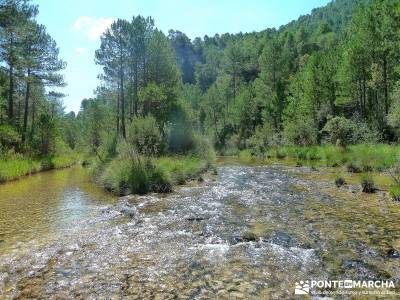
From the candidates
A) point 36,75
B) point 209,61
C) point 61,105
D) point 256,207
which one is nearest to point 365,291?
point 256,207

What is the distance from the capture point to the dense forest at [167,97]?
2553 cm

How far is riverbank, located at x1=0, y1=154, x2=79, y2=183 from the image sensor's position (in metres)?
22.9

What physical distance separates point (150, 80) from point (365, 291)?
35781mm

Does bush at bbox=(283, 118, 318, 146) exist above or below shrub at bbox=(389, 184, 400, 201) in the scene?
above

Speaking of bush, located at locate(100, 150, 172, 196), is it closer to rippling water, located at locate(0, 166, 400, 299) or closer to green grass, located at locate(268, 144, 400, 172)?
rippling water, located at locate(0, 166, 400, 299)

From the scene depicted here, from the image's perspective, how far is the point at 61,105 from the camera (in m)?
79.5

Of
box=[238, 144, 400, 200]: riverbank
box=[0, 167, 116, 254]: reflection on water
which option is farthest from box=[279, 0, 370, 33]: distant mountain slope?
box=[0, 167, 116, 254]: reflection on water

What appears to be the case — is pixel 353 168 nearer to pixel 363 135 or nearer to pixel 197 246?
pixel 363 135

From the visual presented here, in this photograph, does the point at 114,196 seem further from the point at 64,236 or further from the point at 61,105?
the point at 61,105

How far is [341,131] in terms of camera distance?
35.0 metres

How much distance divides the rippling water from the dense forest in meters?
5.63

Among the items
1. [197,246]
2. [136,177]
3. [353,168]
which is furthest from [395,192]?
[136,177]

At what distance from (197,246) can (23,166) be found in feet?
71.4

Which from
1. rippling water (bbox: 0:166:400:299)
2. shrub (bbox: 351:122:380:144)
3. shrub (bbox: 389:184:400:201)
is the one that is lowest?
rippling water (bbox: 0:166:400:299)
